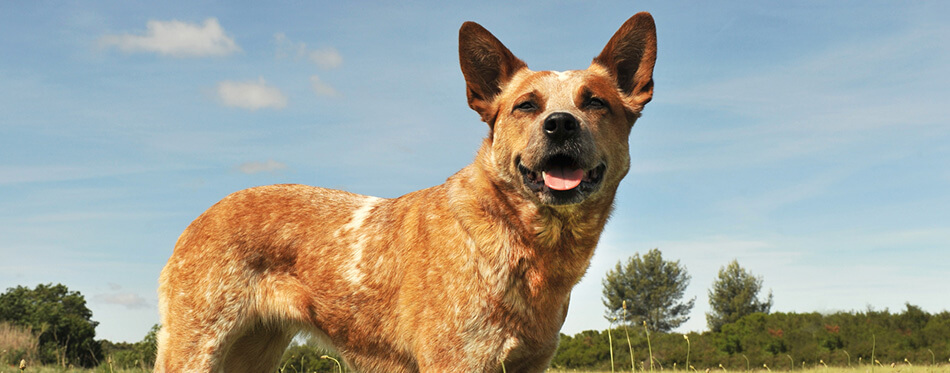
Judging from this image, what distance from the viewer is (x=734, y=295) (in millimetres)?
56938

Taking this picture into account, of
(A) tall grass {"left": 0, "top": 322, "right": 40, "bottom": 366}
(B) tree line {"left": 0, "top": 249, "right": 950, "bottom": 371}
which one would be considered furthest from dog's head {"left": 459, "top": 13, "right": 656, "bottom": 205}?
(A) tall grass {"left": 0, "top": 322, "right": 40, "bottom": 366}

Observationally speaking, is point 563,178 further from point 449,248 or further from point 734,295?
point 734,295

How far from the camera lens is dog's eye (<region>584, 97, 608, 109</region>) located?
4.75 m

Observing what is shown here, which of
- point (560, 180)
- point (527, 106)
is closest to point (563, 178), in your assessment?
point (560, 180)

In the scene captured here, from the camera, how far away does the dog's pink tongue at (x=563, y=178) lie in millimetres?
4391

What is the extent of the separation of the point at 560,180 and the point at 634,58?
1576mm

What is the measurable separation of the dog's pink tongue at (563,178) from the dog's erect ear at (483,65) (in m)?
0.90

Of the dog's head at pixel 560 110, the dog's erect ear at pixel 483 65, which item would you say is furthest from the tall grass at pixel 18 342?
the dog's head at pixel 560 110

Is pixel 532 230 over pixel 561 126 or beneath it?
beneath

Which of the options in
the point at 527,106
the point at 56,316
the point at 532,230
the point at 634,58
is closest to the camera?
the point at 532,230

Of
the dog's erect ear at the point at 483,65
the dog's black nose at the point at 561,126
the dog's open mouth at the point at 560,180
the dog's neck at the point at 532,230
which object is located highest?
the dog's erect ear at the point at 483,65

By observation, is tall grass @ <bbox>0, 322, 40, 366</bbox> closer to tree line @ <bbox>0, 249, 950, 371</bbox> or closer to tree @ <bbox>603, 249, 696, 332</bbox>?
tree line @ <bbox>0, 249, 950, 371</bbox>

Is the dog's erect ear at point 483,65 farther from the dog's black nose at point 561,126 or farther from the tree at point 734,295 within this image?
the tree at point 734,295

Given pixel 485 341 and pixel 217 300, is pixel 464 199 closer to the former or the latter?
pixel 485 341
